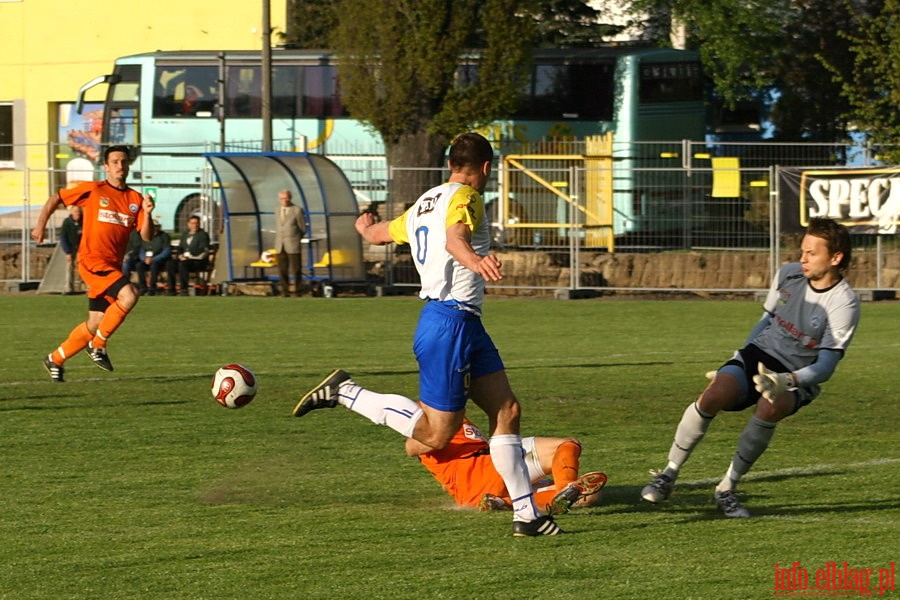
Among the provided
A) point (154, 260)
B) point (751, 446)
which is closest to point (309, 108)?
point (154, 260)

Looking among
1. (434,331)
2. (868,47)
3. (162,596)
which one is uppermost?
(868,47)

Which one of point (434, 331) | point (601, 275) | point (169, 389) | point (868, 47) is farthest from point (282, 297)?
point (434, 331)

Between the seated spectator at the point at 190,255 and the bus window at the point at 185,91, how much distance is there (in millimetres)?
9958

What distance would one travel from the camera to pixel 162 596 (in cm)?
588

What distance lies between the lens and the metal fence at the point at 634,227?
81.2 feet

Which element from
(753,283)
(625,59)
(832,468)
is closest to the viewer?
(832,468)

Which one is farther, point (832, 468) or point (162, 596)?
point (832, 468)

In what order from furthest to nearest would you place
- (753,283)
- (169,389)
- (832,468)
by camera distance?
1. (753,283)
2. (169,389)
3. (832,468)

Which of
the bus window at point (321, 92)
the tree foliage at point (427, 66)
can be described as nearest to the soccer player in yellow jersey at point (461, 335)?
the tree foliage at point (427, 66)

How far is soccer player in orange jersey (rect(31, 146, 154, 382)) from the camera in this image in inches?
535

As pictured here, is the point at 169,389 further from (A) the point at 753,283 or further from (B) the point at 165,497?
(A) the point at 753,283

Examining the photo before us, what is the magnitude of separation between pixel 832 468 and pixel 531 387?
4451mm

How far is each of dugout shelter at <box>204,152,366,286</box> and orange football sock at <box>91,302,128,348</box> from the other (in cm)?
1229

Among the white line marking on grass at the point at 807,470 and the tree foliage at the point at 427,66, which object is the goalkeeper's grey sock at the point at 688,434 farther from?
the tree foliage at the point at 427,66
